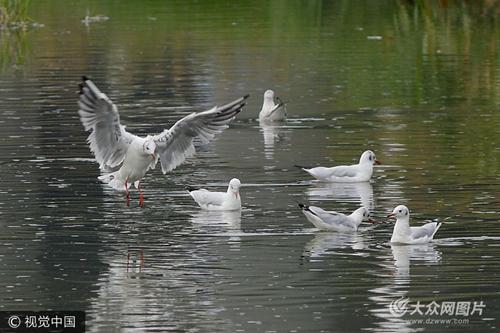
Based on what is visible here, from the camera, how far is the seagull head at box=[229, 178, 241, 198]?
58.4 feet

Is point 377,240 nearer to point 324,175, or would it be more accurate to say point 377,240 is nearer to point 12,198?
point 324,175

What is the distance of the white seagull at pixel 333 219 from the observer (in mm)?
16672

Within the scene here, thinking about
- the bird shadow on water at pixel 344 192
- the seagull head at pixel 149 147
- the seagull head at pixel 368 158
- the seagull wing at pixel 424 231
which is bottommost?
the bird shadow on water at pixel 344 192

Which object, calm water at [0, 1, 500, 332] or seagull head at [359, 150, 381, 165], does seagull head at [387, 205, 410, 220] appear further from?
seagull head at [359, 150, 381, 165]

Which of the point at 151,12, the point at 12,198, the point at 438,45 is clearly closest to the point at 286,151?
the point at 12,198

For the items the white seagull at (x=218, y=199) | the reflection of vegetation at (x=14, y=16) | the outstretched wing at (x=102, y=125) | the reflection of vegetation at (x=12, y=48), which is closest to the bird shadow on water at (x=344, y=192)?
the white seagull at (x=218, y=199)

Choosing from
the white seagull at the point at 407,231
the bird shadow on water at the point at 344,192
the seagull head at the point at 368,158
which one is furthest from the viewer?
the seagull head at the point at 368,158

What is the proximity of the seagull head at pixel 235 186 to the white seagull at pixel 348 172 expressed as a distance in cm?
227

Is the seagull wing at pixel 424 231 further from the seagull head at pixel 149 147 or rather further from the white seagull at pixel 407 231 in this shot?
the seagull head at pixel 149 147

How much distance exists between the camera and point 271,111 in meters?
26.0

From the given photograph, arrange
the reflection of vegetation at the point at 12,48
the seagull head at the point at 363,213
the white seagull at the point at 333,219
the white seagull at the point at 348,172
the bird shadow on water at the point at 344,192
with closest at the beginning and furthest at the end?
the white seagull at the point at 333,219
the seagull head at the point at 363,213
the bird shadow on water at the point at 344,192
the white seagull at the point at 348,172
the reflection of vegetation at the point at 12,48

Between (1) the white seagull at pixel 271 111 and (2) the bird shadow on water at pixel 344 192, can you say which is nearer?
(2) the bird shadow on water at pixel 344 192

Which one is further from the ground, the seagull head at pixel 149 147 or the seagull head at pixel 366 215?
the seagull head at pixel 149 147

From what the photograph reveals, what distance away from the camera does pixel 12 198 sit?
19109 millimetres
